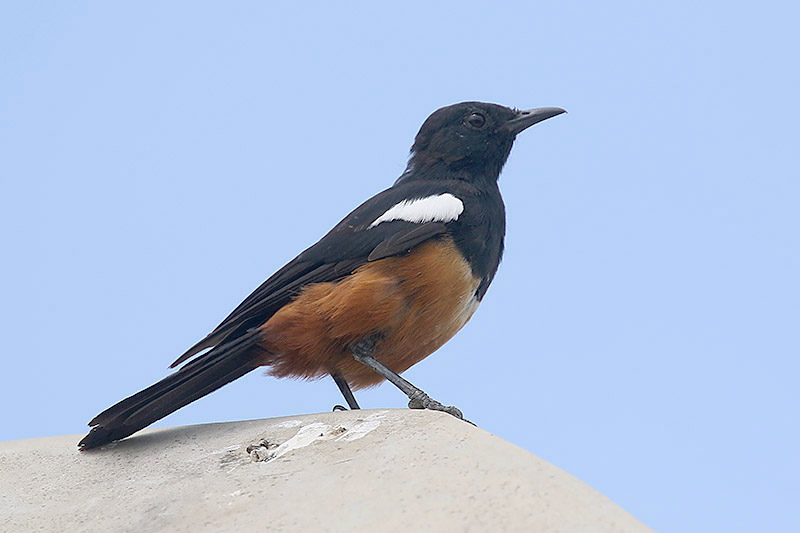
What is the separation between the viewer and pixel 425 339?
17.2ft

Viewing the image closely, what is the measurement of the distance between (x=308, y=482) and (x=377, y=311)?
1.55 m

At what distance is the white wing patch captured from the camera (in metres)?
5.32

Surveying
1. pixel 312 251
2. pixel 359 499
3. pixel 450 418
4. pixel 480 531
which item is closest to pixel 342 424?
pixel 450 418

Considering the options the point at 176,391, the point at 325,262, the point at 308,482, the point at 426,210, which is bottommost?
the point at 308,482

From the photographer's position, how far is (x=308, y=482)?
3.59 meters

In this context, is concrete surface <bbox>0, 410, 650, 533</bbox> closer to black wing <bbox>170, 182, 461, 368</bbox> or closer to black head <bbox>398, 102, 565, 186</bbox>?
black wing <bbox>170, 182, 461, 368</bbox>

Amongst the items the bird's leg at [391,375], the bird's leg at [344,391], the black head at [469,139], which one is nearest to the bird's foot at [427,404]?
the bird's leg at [391,375]

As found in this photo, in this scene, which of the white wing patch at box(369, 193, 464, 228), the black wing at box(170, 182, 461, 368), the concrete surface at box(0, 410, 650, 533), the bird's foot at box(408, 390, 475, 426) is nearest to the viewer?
the concrete surface at box(0, 410, 650, 533)

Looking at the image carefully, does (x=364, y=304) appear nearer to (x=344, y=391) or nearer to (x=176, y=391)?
(x=344, y=391)

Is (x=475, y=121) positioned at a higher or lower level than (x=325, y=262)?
higher

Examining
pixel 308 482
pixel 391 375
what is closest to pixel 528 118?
pixel 391 375

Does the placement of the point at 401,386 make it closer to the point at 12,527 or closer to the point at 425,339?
the point at 425,339

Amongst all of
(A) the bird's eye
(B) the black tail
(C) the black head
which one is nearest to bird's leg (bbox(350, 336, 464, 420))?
(B) the black tail

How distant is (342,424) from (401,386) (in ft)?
3.03
